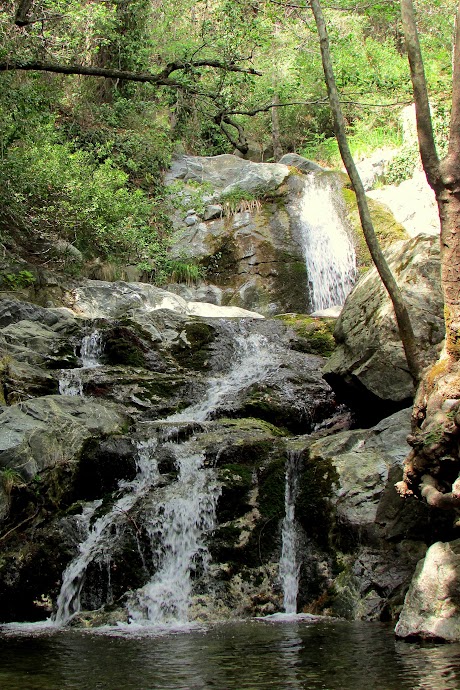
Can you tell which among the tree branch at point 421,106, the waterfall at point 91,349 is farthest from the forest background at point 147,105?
the waterfall at point 91,349

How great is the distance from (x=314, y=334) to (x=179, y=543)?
6.11 metres

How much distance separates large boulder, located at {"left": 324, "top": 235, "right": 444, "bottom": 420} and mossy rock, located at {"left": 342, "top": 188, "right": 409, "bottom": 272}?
26.7ft

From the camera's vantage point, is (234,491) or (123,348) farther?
(123,348)

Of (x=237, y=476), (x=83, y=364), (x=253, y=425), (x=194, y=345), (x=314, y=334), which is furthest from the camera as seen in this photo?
(x=314, y=334)

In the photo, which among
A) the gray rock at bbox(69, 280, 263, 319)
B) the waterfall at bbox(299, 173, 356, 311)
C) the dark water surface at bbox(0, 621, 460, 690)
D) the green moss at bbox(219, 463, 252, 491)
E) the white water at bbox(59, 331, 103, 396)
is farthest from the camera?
the waterfall at bbox(299, 173, 356, 311)

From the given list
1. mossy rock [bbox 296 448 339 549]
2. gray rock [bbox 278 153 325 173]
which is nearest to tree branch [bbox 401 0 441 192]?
mossy rock [bbox 296 448 339 549]

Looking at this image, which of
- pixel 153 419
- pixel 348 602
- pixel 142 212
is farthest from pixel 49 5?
pixel 348 602

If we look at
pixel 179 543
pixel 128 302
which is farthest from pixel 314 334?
pixel 179 543

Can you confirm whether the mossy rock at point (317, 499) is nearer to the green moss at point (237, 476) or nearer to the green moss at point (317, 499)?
the green moss at point (317, 499)

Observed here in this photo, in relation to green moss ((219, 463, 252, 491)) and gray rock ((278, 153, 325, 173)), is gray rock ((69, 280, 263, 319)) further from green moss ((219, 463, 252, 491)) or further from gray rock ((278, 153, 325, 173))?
gray rock ((278, 153, 325, 173))

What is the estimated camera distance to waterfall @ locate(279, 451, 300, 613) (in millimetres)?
6996

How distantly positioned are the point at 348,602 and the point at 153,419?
4.41 m

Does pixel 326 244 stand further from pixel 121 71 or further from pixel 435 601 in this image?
pixel 435 601

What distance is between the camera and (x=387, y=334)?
857 cm
